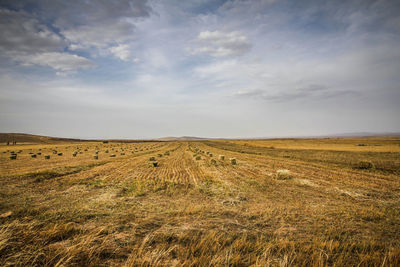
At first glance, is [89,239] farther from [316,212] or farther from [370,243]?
[316,212]

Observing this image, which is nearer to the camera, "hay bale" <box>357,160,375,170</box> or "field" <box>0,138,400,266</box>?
"field" <box>0,138,400,266</box>

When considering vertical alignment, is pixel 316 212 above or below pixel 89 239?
below

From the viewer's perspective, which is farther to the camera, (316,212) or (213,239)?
(316,212)

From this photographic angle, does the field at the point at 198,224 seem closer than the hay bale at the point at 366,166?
Yes

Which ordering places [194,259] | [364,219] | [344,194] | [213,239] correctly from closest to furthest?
1. [194,259]
2. [213,239]
3. [364,219]
4. [344,194]

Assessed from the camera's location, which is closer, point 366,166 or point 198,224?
point 198,224

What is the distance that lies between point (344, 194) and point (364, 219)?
3719 millimetres

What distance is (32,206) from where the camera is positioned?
6.85 meters

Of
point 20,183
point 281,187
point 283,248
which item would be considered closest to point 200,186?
point 281,187

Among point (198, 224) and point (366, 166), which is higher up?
point (198, 224)

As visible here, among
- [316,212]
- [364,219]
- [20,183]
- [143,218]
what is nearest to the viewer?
[143,218]

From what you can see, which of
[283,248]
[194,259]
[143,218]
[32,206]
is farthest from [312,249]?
[32,206]

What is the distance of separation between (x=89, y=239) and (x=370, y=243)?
6.82 metres

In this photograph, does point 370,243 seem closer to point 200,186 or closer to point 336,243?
point 336,243
